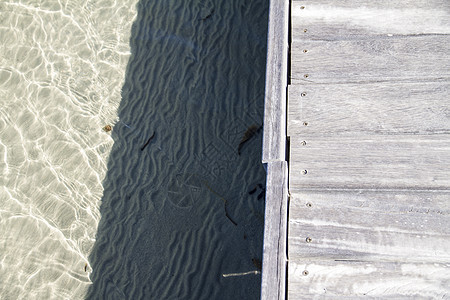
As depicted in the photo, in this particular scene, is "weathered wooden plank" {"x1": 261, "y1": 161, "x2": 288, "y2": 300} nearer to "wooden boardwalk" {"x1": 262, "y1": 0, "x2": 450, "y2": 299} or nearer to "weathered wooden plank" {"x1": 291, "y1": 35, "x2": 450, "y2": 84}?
"wooden boardwalk" {"x1": 262, "y1": 0, "x2": 450, "y2": 299}

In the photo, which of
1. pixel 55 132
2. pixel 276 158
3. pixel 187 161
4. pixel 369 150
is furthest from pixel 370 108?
pixel 55 132

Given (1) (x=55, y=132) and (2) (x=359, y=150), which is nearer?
(2) (x=359, y=150)

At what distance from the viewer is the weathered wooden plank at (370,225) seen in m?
2.85

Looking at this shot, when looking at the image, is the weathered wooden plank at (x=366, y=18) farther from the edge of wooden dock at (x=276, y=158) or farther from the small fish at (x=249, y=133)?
the small fish at (x=249, y=133)

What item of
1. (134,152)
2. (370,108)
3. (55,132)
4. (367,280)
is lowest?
(367,280)

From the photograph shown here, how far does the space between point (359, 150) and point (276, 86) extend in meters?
0.76

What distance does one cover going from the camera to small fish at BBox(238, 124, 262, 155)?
626cm

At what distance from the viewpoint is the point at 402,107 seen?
136 inches

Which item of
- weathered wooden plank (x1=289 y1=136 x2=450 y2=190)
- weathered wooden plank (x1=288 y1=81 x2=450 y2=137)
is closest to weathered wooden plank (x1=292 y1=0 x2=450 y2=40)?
weathered wooden plank (x1=288 y1=81 x2=450 y2=137)

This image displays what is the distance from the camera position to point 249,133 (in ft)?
20.8

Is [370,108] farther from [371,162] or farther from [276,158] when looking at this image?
[276,158]

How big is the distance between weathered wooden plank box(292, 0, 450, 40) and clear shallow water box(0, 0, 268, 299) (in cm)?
238

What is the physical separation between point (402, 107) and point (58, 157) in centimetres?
436

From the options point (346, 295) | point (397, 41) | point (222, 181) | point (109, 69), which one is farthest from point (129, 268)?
point (397, 41)
